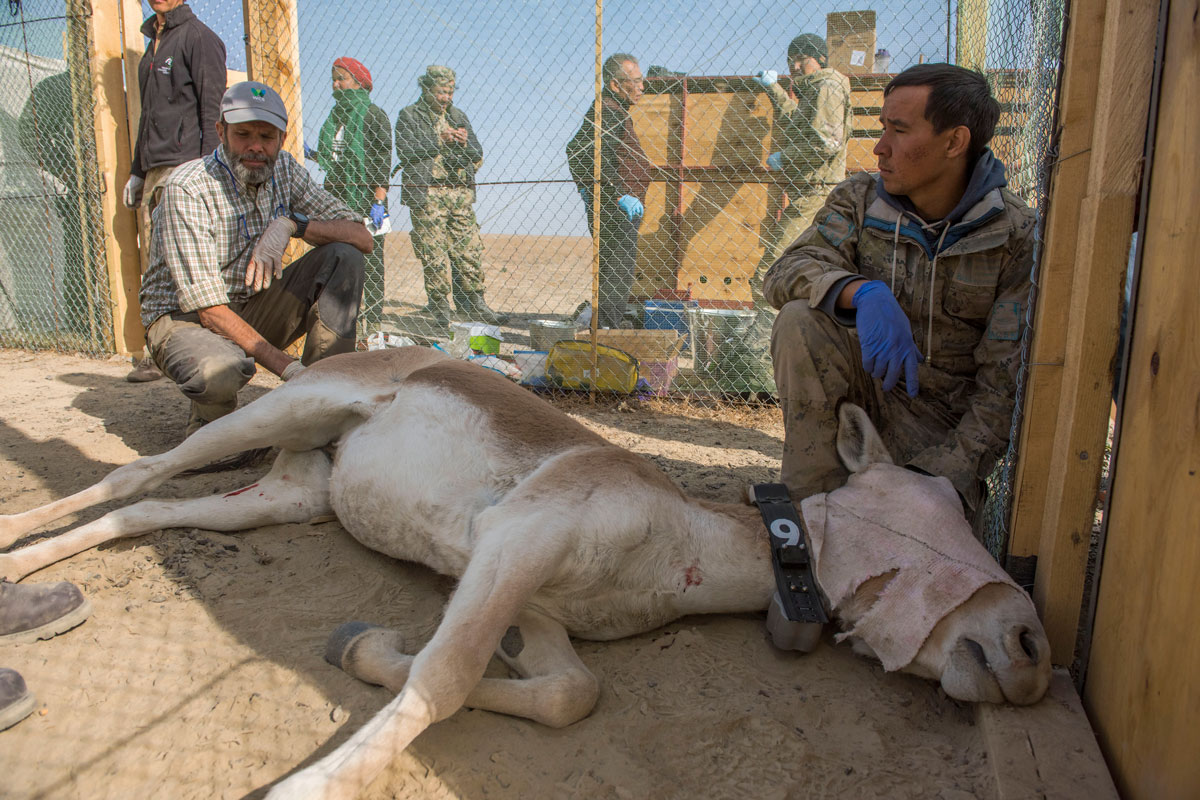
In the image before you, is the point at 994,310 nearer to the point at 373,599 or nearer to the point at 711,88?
the point at 373,599

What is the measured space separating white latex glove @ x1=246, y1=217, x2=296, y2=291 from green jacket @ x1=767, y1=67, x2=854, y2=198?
148 inches

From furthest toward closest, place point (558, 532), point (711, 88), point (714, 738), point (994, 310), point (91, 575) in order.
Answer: point (711, 88) < point (994, 310) < point (91, 575) < point (558, 532) < point (714, 738)

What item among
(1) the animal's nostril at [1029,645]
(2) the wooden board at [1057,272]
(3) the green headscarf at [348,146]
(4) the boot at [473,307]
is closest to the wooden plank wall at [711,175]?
(4) the boot at [473,307]

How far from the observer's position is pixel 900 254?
10.4ft

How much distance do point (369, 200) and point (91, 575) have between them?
5032mm

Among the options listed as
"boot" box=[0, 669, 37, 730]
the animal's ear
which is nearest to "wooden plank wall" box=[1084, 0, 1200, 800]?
the animal's ear

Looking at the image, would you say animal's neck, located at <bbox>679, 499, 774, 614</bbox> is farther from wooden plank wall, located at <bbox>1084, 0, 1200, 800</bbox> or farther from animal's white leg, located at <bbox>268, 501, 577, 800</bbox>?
wooden plank wall, located at <bbox>1084, 0, 1200, 800</bbox>

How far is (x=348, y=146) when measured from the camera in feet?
23.6

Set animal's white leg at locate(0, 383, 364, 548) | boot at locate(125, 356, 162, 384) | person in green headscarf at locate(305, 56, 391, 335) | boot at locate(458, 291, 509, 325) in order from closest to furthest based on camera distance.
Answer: animal's white leg at locate(0, 383, 364, 548) < boot at locate(125, 356, 162, 384) < person in green headscarf at locate(305, 56, 391, 335) < boot at locate(458, 291, 509, 325)

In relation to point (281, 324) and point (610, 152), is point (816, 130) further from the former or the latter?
point (281, 324)

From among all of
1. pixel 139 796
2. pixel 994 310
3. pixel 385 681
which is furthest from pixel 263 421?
pixel 994 310

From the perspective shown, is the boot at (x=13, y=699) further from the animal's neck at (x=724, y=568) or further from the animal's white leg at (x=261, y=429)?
the animal's neck at (x=724, y=568)

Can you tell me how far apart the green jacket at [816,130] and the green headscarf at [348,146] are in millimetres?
3780

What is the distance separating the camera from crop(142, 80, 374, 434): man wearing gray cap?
13.4 feet
